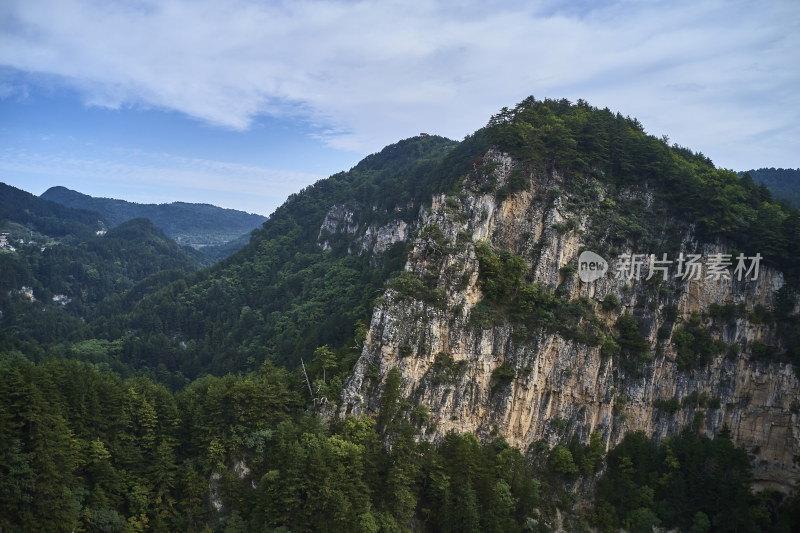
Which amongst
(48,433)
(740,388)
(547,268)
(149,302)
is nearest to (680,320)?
(740,388)

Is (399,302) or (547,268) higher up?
(547,268)

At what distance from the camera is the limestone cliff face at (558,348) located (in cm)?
4206

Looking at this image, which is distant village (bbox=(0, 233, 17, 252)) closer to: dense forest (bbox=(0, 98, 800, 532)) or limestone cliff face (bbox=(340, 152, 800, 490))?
dense forest (bbox=(0, 98, 800, 532))

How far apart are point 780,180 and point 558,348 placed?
297ft

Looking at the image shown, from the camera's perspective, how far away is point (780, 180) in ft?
335

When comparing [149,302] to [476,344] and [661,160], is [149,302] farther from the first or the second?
[661,160]

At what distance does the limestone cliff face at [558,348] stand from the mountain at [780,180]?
46785 millimetres

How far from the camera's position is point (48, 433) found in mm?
28547

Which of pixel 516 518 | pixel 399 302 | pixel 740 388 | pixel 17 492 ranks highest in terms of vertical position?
pixel 399 302

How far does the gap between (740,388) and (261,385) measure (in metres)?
44.3

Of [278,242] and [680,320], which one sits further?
[278,242]

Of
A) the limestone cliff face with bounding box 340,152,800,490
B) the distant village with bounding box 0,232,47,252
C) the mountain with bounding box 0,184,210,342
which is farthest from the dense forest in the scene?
the distant village with bounding box 0,232,47,252

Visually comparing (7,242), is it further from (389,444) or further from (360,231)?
(389,444)

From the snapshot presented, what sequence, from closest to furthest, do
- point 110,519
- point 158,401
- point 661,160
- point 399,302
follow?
point 110,519
point 158,401
point 399,302
point 661,160
